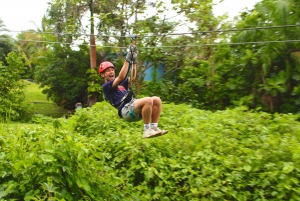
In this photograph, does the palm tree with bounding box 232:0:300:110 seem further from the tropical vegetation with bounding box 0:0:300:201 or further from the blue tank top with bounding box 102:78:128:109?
the blue tank top with bounding box 102:78:128:109

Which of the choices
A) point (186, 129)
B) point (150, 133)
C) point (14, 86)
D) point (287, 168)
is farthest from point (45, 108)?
point (287, 168)

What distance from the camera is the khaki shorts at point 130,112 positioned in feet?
17.2

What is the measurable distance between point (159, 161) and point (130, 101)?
926mm

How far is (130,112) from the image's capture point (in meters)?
5.25

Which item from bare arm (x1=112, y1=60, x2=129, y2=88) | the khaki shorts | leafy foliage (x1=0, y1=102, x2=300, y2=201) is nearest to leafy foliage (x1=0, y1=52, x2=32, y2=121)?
leafy foliage (x1=0, y1=102, x2=300, y2=201)

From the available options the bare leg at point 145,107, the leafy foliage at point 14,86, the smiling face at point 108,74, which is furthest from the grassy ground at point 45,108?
the bare leg at point 145,107

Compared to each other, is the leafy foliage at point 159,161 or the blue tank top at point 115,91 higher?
the blue tank top at point 115,91

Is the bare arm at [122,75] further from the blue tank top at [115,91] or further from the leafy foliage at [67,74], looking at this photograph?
the leafy foliage at [67,74]

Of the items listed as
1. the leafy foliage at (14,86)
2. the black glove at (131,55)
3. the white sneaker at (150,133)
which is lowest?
the leafy foliage at (14,86)

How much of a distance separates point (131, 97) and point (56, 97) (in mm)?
15350

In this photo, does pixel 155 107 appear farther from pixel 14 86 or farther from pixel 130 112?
pixel 14 86

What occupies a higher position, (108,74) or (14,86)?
(108,74)

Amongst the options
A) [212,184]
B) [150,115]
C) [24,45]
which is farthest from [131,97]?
[24,45]

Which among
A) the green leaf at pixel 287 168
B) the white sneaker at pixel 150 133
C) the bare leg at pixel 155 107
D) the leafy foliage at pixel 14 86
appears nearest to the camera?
the green leaf at pixel 287 168
